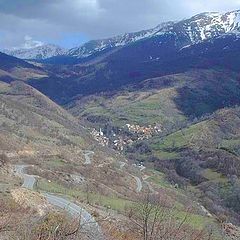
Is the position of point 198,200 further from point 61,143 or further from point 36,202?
point 36,202

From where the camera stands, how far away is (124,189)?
4894 inches

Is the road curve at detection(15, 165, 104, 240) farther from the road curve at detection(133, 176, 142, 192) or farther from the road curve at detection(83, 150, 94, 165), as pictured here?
the road curve at detection(83, 150, 94, 165)

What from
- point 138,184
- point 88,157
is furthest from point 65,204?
point 88,157

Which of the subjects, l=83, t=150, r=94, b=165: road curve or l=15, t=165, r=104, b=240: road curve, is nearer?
l=15, t=165, r=104, b=240: road curve

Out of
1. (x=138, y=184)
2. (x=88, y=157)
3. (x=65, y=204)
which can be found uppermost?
(x=65, y=204)

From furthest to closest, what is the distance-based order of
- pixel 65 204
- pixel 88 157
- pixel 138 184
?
pixel 88 157
pixel 138 184
pixel 65 204

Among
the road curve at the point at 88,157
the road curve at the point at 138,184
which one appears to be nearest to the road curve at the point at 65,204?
the road curve at the point at 138,184

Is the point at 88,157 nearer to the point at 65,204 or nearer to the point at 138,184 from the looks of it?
the point at 138,184

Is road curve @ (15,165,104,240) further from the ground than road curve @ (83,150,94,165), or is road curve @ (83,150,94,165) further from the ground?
road curve @ (15,165,104,240)

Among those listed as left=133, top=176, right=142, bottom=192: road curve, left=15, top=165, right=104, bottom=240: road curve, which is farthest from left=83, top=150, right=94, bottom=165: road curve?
left=15, top=165, right=104, bottom=240: road curve

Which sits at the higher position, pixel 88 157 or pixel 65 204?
pixel 65 204

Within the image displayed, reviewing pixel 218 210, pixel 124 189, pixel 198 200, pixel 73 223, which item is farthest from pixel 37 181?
pixel 73 223

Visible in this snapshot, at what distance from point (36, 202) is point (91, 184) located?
63.2 m

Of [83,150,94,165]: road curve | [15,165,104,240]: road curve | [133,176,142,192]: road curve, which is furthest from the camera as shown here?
[83,150,94,165]: road curve
